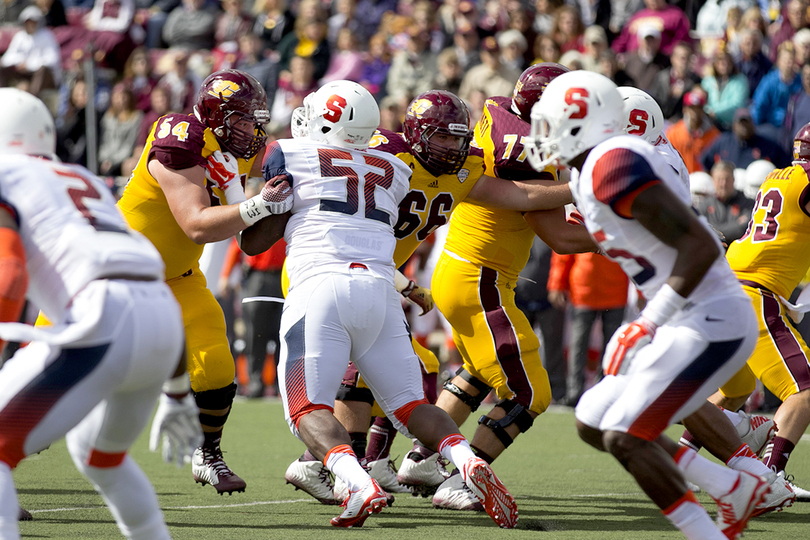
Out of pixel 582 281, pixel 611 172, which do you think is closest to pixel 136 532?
pixel 611 172

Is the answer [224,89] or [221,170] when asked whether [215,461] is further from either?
[224,89]

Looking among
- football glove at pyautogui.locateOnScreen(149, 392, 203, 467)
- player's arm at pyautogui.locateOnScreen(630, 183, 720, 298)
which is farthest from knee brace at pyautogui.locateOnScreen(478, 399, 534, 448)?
football glove at pyautogui.locateOnScreen(149, 392, 203, 467)

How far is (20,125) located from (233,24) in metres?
12.0

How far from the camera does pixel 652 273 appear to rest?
390cm

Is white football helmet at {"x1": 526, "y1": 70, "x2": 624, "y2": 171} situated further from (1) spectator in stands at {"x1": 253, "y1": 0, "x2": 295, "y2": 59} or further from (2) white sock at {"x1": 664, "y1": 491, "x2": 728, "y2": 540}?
(1) spectator in stands at {"x1": 253, "y1": 0, "x2": 295, "y2": 59}

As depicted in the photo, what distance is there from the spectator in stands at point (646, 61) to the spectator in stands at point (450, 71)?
75.5 inches

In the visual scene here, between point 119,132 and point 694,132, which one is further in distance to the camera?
point 119,132

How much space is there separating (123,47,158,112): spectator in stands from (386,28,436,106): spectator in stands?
10.7 feet

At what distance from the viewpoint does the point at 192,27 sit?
1541 centimetres

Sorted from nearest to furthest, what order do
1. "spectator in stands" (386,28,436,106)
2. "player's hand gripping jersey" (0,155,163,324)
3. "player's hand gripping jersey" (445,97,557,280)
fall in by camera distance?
"player's hand gripping jersey" (0,155,163,324) → "player's hand gripping jersey" (445,97,557,280) → "spectator in stands" (386,28,436,106)

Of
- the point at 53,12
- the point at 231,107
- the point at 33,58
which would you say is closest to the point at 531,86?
the point at 231,107

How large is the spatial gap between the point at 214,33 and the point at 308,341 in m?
11.6

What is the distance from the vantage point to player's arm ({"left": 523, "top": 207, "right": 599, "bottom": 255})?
5.61 m

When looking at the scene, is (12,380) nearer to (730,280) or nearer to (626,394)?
(626,394)
